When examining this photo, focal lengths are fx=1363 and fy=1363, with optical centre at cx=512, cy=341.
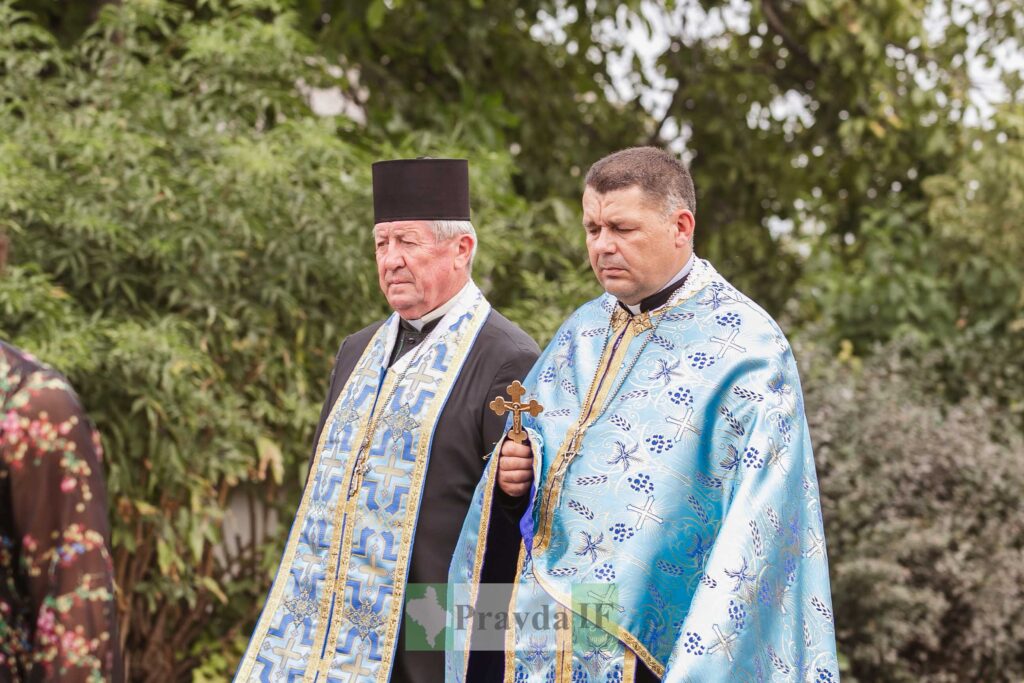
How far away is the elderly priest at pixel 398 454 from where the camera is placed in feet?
11.8

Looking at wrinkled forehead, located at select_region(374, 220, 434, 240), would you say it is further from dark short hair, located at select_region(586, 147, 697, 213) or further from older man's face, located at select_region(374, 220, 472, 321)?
dark short hair, located at select_region(586, 147, 697, 213)

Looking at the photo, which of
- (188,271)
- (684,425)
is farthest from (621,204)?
(188,271)

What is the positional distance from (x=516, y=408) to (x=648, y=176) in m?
0.63

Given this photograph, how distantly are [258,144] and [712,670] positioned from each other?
12.4ft

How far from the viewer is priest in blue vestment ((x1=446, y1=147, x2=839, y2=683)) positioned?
9.43ft

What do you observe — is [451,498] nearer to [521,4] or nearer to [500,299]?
[500,299]

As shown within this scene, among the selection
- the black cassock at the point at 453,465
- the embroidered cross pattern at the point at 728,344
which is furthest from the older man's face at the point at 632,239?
the black cassock at the point at 453,465

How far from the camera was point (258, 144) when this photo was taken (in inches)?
232

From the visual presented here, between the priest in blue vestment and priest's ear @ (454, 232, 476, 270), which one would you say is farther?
priest's ear @ (454, 232, 476, 270)

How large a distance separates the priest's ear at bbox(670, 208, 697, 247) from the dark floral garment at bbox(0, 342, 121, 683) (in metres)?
1.53

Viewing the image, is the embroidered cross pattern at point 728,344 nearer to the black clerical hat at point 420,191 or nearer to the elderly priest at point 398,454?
the elderly priest at point 398,454

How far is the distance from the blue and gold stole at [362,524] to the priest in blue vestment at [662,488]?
1.15 ft

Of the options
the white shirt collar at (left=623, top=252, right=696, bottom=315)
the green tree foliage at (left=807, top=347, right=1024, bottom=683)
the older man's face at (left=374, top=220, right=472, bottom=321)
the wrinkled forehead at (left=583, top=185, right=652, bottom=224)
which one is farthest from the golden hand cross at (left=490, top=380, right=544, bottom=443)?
the green tree foliage at (left=807, top=347, right=1024, bottom=683)

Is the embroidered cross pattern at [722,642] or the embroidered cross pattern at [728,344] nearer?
the embroidered cross pattern at [722,642]
